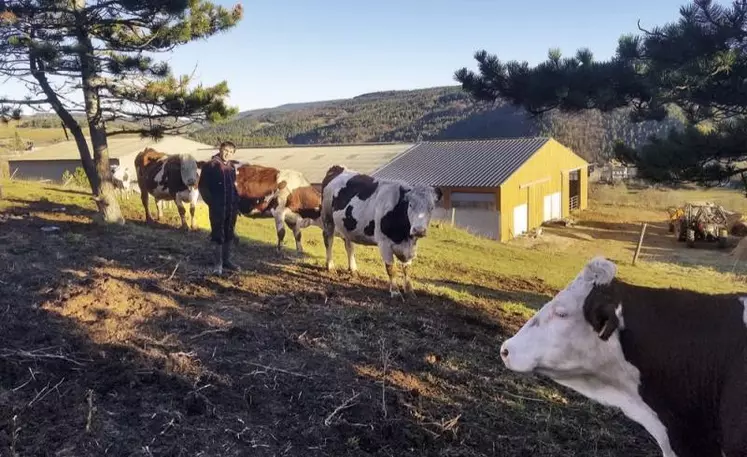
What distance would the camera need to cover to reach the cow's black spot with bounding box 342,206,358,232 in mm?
9641

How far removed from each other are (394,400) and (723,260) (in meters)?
26.8

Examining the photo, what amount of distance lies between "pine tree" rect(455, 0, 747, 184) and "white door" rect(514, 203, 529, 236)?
23.7 m

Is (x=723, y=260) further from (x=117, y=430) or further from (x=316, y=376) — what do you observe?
(x=117, y=430)

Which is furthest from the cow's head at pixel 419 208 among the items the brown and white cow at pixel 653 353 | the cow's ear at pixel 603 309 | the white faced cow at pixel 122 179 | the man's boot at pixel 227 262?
the white faced cow at pixel 122 179

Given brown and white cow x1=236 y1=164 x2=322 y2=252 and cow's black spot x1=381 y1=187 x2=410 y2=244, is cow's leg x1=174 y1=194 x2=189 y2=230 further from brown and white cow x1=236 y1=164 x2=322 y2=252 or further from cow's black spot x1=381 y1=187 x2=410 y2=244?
cow's black spot x1=381 y1=187 x2=410 y2=244

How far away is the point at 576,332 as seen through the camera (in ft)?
12.1

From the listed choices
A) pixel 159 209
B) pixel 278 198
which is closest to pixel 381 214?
→ pixel 278 198

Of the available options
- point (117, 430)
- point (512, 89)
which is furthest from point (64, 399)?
point (512, 89)

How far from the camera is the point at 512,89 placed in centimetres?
947

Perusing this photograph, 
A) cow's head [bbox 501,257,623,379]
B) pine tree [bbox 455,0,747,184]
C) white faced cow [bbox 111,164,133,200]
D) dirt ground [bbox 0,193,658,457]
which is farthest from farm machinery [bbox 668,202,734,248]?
cow's head [bbox 501,257,623,379]

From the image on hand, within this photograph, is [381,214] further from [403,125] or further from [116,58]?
[403,125]

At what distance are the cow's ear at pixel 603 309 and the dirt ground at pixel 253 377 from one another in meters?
1.48

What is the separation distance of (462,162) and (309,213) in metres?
26.3

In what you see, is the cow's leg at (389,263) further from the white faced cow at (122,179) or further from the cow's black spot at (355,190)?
the white faced cow at (122,179)
